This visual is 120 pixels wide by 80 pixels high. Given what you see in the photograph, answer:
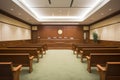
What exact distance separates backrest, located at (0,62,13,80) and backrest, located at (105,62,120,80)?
2.03m

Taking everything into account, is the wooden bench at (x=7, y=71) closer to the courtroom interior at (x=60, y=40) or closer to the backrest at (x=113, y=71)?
the courtroom interior at (x=60, y=40)

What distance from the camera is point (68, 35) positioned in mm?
14773

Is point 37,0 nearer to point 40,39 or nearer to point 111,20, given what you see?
point 111,20

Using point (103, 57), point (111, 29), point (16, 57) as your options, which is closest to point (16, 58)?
point (16, 57)

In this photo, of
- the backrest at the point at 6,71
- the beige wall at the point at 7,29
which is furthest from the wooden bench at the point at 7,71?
the beige wall at the point at 7,29

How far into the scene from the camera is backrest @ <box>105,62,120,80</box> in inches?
104

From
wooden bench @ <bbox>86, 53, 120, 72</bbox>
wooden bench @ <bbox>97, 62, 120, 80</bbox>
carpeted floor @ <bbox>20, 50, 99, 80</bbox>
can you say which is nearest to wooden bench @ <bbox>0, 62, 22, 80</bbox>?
carpeted floor @ <bbox>20, 50, 99, 80</bbox>

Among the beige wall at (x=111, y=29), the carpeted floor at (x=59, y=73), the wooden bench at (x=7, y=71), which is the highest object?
the beige wall at (x=111, y=29)

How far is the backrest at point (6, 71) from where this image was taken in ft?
8.51

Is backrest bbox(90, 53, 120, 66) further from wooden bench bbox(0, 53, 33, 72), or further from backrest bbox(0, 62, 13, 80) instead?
backrest bbox(0, 62, 13, 80)

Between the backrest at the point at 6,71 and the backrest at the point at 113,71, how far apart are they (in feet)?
6.65

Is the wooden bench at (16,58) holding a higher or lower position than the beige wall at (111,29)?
Result: lower

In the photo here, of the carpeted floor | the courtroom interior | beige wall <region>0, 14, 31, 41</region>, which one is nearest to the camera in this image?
the carpeted floor

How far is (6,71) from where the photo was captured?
2.68 metres
